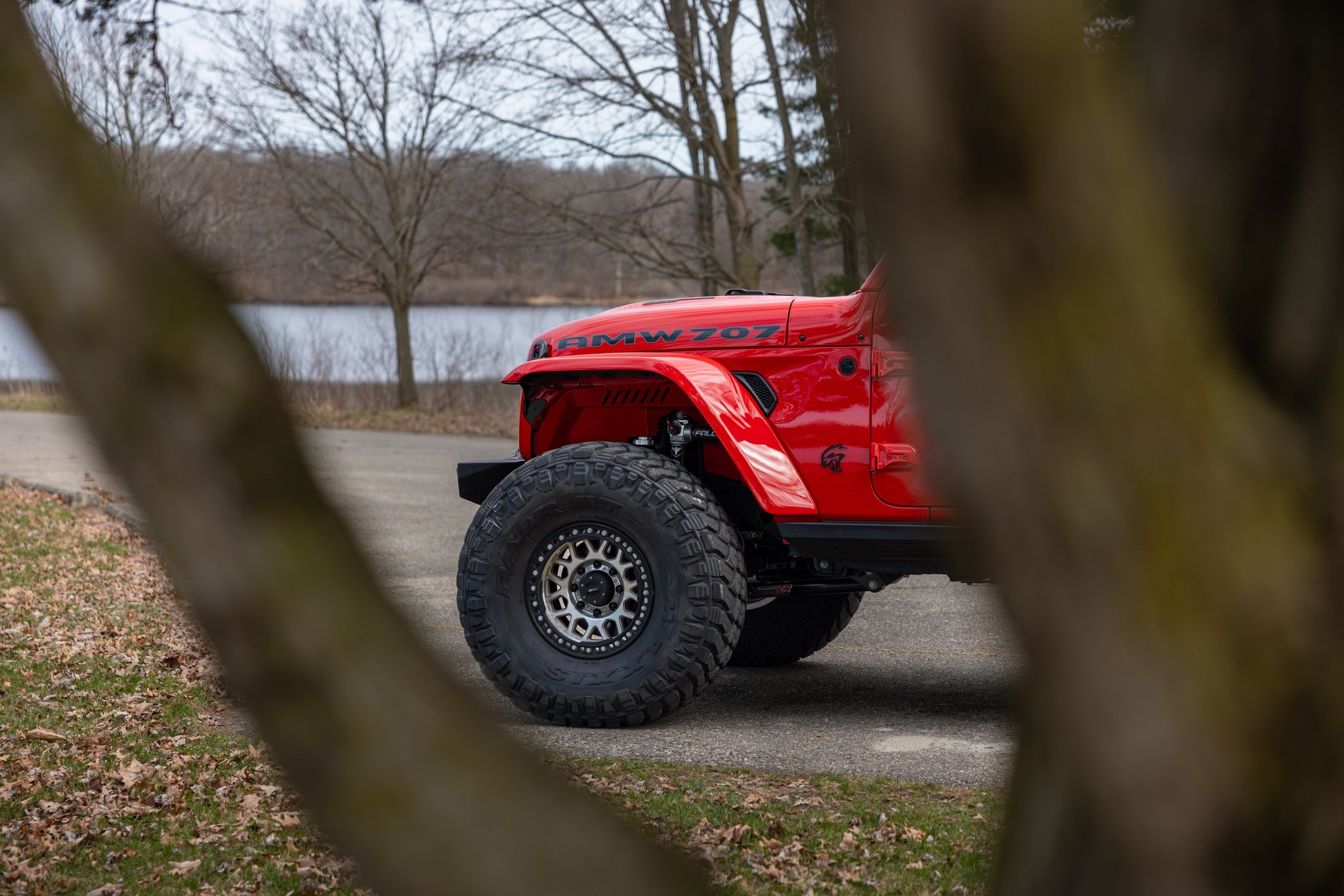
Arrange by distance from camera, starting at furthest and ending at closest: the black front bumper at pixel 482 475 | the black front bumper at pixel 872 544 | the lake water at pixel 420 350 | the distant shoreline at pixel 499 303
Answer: the distant shoreline at pixel 499 303
the lake water at pixel 420 350
the black front bumper at pixel 482 475
the black front bumper at pixel 872 544

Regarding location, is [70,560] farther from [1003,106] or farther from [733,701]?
[1003,106]

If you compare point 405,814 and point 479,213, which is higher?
point 479,213

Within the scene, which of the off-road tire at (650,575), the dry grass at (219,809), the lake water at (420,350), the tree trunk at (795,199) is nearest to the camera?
the dry grass at (219,809)

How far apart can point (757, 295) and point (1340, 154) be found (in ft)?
18.0

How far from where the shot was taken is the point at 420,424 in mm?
23266

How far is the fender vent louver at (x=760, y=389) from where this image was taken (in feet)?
18.7

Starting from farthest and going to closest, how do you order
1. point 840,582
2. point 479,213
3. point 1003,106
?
point 479,213 → point 840,582 → point 1003,106

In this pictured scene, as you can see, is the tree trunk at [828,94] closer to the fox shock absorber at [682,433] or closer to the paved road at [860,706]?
the paved road at [860,706]

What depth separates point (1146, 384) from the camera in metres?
0.86

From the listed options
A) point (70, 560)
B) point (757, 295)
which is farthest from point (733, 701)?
point (70, 560)

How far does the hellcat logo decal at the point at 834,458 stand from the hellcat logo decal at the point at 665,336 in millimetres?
580

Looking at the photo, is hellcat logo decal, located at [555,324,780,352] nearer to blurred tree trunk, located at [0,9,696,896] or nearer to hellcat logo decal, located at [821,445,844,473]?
hellcat logo decal, located at [821,445,844,473]

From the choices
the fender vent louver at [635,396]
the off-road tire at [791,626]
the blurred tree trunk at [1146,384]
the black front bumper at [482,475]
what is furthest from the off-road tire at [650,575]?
the blurred tree trunk at [1146,384]

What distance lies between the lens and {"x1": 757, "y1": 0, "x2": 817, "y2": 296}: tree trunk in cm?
1634
